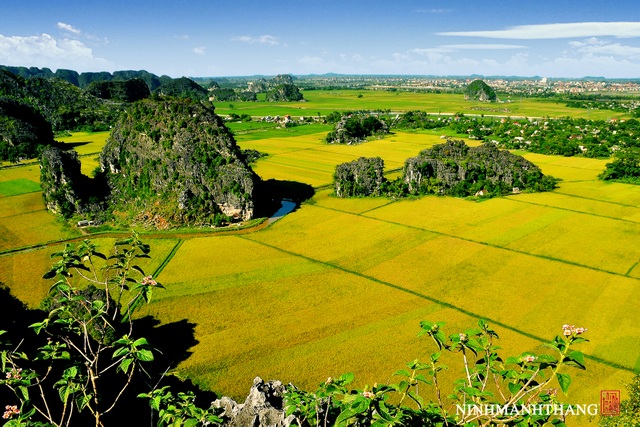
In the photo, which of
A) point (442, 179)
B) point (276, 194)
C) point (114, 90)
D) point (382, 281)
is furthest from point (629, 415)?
point (114, 90)

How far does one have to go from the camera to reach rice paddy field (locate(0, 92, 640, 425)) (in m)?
25.4

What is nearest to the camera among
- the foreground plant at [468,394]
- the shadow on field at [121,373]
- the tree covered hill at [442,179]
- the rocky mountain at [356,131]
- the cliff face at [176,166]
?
the foreground plant at [468,394]

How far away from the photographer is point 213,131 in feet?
188

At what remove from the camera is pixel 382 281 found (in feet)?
115

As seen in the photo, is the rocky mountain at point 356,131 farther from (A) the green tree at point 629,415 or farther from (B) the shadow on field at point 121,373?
(A) the green tree at point 629,415

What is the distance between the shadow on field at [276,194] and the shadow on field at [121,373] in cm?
2622

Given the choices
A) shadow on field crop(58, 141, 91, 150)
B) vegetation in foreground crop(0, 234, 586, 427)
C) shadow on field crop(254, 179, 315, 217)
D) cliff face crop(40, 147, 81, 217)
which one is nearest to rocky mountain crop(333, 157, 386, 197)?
shadow on field crop(254, 179, 315, 217)

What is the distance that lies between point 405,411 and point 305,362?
17.4 m

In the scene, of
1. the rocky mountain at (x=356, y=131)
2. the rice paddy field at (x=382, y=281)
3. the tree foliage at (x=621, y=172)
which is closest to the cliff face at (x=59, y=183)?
the rice paddy field at (x=382, y=281)

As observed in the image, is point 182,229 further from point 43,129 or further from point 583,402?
point 43,129

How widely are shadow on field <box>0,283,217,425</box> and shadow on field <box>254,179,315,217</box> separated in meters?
26.2

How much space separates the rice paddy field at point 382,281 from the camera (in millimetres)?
25406

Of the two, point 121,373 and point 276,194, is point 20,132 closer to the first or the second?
point 276,194

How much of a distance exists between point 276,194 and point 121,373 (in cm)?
4208
